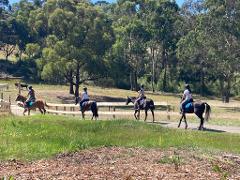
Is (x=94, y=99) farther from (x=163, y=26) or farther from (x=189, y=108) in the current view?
(x=189, y=108)

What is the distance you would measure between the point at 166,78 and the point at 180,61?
4.01 meters

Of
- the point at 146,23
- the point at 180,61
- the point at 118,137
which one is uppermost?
the point at 146,23

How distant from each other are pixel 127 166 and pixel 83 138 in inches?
238

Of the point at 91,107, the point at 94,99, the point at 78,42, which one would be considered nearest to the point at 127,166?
the point at 91,107

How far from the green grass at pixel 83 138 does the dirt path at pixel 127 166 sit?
4.06 ft

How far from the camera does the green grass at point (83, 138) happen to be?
16422mm

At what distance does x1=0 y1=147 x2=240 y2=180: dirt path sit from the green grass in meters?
1.24

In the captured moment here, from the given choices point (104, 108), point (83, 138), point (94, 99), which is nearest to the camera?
point (83, 138)

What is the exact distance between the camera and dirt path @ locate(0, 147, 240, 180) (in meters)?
11.8

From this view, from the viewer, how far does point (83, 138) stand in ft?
61.8

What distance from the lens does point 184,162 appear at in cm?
1385

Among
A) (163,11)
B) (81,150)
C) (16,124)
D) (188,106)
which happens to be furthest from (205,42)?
(81,150)

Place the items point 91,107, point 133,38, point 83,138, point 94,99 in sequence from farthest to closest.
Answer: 1. point 133,38
2. point 94,99
3. point 91,107
4. point 83,138

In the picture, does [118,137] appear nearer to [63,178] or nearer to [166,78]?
[63,178]
